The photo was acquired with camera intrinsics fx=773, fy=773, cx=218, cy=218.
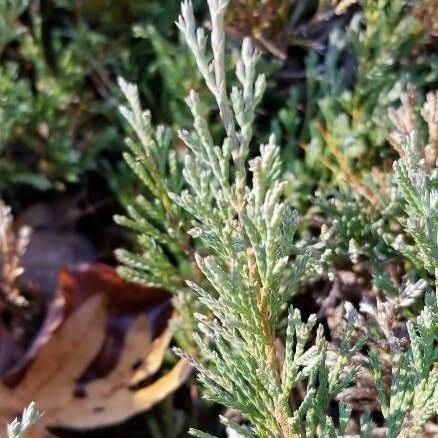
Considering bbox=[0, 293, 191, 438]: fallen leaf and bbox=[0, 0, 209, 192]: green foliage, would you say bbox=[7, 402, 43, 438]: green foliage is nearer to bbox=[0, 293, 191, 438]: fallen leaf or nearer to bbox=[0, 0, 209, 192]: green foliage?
bbox=[0, 293, 191, 438]: fallen leaf

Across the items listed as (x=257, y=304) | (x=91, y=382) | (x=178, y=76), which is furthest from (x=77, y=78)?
(x=257, y=304)

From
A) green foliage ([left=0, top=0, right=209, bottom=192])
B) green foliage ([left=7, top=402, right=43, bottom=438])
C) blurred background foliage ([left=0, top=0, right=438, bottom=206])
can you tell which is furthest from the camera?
green foliage ([left=0, top=0, right=209, bottom=192])

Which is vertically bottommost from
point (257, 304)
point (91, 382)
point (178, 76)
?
point (91, 382)

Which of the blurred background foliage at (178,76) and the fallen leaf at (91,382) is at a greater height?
the blurred background foliage at (178,76)

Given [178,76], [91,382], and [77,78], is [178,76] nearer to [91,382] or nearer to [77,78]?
[77,78]

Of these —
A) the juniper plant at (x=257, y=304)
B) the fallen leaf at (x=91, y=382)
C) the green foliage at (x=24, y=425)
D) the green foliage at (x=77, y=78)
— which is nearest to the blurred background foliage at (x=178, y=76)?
the green foliage at (x=77, y=78)

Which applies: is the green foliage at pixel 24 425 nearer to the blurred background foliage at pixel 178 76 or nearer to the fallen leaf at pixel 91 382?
the fallen leaf at pixel 91 382

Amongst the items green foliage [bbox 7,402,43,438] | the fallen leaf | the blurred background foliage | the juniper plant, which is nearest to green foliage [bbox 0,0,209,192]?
the blurred background foliage

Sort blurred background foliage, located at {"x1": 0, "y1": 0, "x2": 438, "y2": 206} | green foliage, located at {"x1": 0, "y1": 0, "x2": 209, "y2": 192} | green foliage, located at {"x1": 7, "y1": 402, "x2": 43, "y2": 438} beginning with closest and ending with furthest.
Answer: green foliage, located at {"x1": 7, "y1": 402, "x2": 43, "y2": 438}
blurred background foliage, located at {"x1": 0, "y1": 0, "x2": 438, "y2": 206}
green foliage, located at {"x1": 0, "y1": 0, "x2": 209, "y2": 192}

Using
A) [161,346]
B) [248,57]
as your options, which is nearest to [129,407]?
[161,346]
